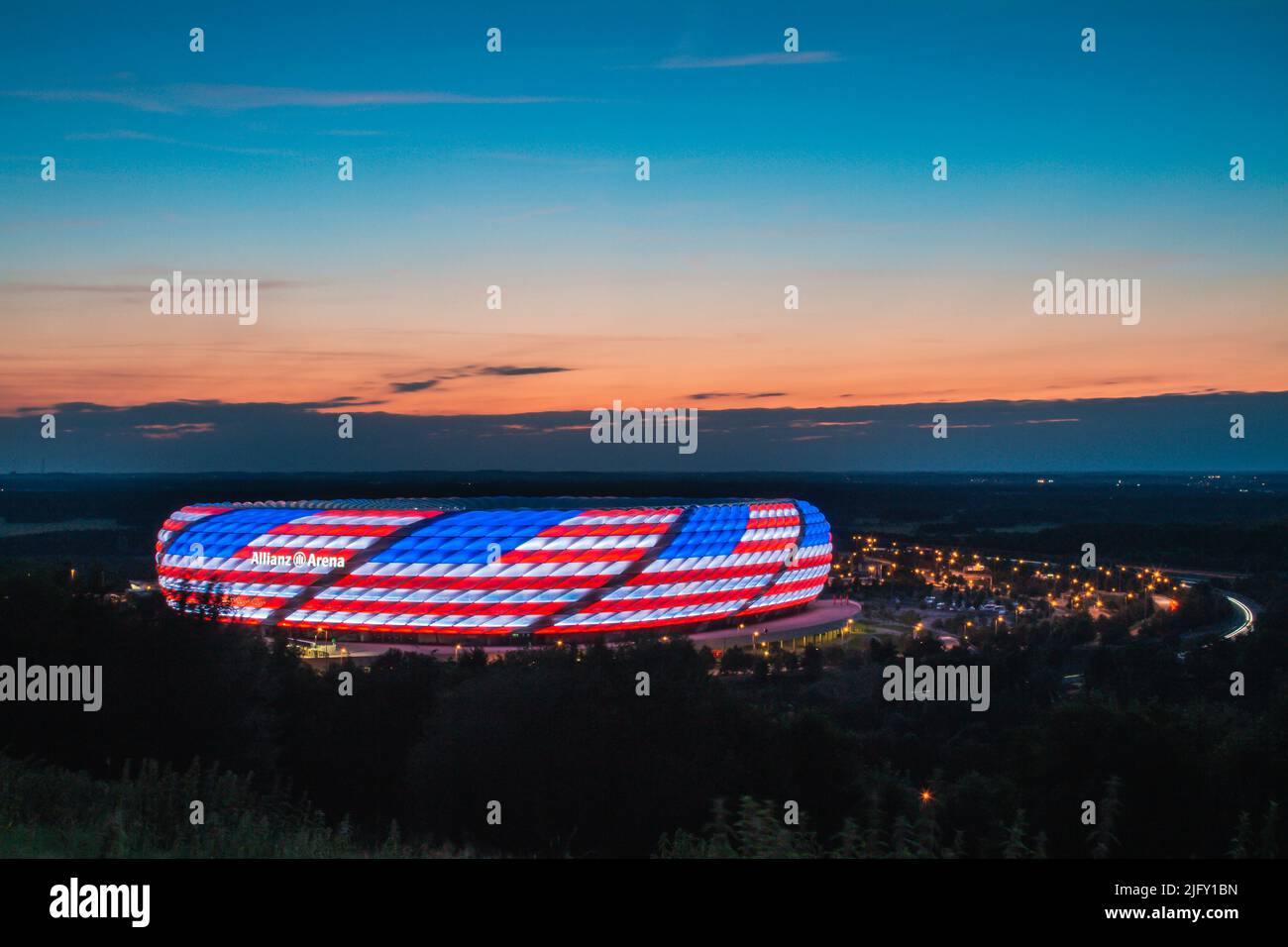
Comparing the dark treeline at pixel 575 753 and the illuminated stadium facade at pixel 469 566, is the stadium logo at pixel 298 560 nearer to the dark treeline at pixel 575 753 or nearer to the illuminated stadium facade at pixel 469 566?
the illuminated stadium facade at pixel 469 566

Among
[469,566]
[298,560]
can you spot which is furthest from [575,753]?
[298,560]

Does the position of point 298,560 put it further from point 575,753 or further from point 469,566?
point 575,753

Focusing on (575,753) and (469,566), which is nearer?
(575,753)

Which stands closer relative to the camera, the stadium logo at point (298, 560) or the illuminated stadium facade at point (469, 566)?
the illuminated stadium facade at point (469, 566)

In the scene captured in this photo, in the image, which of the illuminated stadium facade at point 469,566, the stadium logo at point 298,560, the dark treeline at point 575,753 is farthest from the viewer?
the stadium logo at point 298,560

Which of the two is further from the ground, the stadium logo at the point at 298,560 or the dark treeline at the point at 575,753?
the dark treeline at the point at 575,753

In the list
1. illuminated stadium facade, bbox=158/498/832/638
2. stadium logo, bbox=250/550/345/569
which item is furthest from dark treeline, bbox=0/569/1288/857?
stadium logo, bbox=250/550/345/569

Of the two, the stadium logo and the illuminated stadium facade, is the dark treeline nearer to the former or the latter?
the illuminated stadium facade

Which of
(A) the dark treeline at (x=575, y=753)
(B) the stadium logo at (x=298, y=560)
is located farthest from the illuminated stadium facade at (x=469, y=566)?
(A) the dark treeline at (x=575, y=753)
